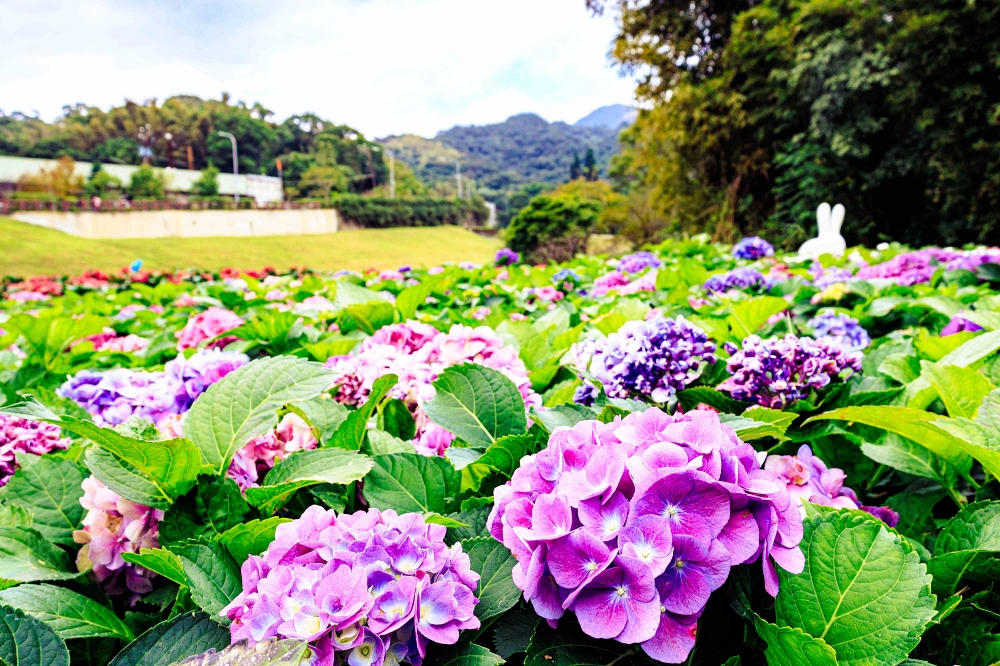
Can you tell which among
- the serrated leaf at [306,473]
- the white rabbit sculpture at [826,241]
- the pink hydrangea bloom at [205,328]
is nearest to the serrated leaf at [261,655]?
the serrated leaf at [306,473]

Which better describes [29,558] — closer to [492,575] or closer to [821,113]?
[492,575]

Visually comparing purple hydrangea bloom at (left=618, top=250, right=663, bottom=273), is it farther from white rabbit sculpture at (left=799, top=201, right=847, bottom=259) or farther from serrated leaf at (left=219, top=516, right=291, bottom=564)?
serrated leaf at (left=219, top=516, right=291, bottom=564)

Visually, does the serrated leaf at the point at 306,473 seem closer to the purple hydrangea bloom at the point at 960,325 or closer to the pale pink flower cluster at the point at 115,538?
the pale pink flower cluster at the point at 115,538

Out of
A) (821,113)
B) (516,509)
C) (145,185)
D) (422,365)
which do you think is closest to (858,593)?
(516,509)

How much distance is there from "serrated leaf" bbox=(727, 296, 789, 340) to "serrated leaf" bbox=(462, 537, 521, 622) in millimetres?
1200

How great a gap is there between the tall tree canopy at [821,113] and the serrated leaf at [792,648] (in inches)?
530

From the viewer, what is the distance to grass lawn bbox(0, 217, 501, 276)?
69.8ft

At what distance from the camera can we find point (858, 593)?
574 mm

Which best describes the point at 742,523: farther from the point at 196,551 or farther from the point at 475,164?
the point at 475,164

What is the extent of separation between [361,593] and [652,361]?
0.73 metres

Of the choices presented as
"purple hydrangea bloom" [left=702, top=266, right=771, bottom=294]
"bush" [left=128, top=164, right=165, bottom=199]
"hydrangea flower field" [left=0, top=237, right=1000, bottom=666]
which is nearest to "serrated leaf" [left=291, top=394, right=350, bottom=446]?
"hydrangea flower field" [left=0, top=237, right=1000, bottom=666]

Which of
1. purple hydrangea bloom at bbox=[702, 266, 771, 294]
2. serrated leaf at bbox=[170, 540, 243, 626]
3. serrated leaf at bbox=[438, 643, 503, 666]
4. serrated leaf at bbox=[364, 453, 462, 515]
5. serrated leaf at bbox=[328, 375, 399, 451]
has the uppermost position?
purple hydrangea bloom at bbox=[702, 266, 771, 294]

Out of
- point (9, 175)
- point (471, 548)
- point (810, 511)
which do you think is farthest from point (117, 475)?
point (9, 175)

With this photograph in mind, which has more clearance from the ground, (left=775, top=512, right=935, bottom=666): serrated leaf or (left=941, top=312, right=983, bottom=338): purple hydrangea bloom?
(left=941, top=312, right=983, bottom=338): purple hydrangea bloom
